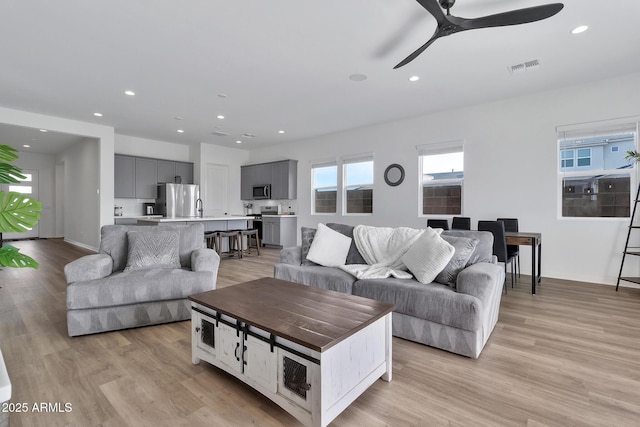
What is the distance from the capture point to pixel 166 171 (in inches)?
298

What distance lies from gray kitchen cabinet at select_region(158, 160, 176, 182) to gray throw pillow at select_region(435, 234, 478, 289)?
717 centimetres

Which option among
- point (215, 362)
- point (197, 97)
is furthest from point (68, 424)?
point (197, 97)

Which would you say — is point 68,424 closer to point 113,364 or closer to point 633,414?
point 113,364

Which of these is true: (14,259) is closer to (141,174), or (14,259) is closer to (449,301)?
(449,301)

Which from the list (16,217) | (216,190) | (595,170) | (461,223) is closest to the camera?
(16,217)

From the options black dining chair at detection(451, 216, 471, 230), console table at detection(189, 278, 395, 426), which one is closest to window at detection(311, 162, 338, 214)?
black dining chair at detection(451, 216, 471, 230)

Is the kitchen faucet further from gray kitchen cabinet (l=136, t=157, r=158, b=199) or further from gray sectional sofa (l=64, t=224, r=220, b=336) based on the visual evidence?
gray sectional sofa (l=64, t=224, r=220, b=336)

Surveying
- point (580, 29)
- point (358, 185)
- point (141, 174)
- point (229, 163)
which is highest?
point (580, 29)

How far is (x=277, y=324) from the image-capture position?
5.08ft

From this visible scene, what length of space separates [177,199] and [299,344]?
666cm

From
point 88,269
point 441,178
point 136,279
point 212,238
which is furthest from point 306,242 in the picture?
point 212,238

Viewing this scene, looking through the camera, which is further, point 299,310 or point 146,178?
point 146,178

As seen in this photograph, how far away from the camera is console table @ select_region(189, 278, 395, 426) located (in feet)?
4.57

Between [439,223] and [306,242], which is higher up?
[439,223]
